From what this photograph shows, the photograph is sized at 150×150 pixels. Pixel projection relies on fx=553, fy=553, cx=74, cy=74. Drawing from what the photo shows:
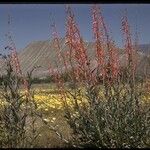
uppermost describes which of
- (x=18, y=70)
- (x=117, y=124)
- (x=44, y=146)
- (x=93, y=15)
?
(x=93, y=15)

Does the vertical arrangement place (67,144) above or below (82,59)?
below

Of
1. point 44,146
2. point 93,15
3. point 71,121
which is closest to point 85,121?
point 71,121

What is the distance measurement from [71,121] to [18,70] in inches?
46.1

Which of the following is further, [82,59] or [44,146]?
[44,146]

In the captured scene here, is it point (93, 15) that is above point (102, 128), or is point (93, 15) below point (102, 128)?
above

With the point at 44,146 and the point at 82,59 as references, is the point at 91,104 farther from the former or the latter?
the point at 44,146

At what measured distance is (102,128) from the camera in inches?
334

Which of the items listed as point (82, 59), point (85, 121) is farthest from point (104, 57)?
point (85, 121)

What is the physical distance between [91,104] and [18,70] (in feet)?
4.03

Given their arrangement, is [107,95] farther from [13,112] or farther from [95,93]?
[13,112]

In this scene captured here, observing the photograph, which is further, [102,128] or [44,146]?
[44,146]

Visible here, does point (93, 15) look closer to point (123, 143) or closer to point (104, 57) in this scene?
point (104, 57)

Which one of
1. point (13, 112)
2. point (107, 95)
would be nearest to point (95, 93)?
point (107, 95)

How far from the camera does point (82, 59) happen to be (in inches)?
328
